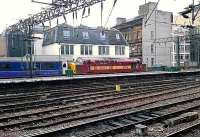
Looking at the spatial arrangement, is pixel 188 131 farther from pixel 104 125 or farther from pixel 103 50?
pixel 103 50

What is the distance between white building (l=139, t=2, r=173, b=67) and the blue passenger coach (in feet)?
86.6

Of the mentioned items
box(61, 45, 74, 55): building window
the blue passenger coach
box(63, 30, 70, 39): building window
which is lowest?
the blue passenger coach

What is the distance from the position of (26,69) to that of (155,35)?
34.4 metres

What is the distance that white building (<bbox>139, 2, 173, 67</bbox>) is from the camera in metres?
68.1

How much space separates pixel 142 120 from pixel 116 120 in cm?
93

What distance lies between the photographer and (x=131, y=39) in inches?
2840

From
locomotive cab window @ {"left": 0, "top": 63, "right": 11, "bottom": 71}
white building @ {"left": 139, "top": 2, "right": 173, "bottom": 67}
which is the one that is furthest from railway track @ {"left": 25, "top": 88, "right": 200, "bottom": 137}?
white building @ {"left": 139, "top": 2, "right": 173, "bottom": 67}

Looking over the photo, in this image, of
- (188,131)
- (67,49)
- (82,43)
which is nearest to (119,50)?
(82,43)

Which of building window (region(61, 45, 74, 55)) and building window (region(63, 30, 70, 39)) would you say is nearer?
building window (region(61, 45, 74, 55))

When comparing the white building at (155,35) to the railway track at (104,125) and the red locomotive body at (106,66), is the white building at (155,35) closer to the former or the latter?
the red locomotive body at (106,66)

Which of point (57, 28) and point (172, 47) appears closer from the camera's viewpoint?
point (57, 28)

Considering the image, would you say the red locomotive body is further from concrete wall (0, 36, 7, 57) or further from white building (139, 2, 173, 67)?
concrete wall (0, 36, 7, 57)

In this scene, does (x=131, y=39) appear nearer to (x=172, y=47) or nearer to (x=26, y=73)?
(x=172, y=47)

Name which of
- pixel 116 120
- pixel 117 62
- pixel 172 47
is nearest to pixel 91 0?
pixel 116 120
